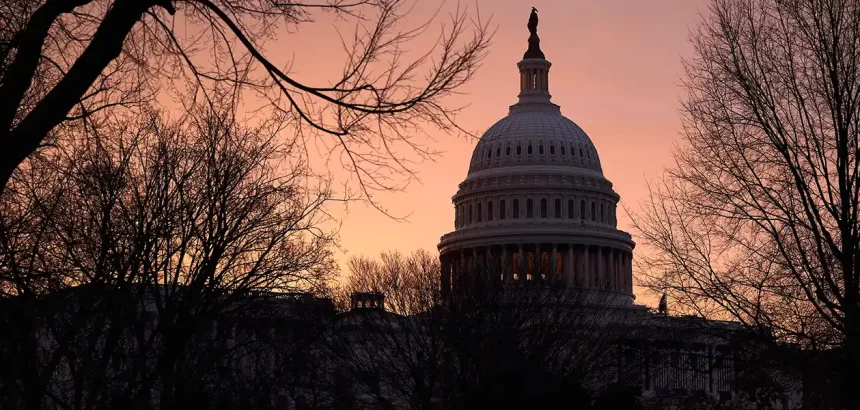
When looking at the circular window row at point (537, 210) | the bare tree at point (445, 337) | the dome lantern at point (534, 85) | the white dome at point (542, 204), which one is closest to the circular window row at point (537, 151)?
the white dome at point (542, 204)

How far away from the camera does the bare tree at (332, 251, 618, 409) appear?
230 feet

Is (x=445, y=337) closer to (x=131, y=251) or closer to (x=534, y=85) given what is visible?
(x=131, y=251)

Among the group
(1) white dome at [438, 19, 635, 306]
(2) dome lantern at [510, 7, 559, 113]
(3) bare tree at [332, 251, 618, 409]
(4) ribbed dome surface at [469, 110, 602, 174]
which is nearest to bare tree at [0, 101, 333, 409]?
(3) bare tree at [332, 251, 618, 409]

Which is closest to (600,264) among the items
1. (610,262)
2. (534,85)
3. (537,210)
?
(610,262)

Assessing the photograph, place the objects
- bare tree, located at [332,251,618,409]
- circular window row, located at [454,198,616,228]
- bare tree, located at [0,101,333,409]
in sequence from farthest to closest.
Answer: circular window row, located at [454,198,616,228], bare tree, located at [332,251,618,409], bare tree, located at [0,101,333,409]

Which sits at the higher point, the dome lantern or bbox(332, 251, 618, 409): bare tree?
the dome lantern


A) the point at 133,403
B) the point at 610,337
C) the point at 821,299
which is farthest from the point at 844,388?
the point at 610,337

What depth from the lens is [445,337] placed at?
242 ft

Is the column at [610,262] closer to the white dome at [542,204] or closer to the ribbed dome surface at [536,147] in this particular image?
the white dome at [542,204]

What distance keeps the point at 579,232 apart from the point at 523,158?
1357cm

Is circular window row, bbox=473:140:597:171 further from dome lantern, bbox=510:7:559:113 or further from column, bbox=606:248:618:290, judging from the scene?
column, bbox=606:248:618:290

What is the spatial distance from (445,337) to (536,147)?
11330 centimetres

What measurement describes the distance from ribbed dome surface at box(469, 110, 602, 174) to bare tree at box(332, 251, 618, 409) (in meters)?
91.9

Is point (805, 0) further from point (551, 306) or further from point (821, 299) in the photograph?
point (551, 306)
